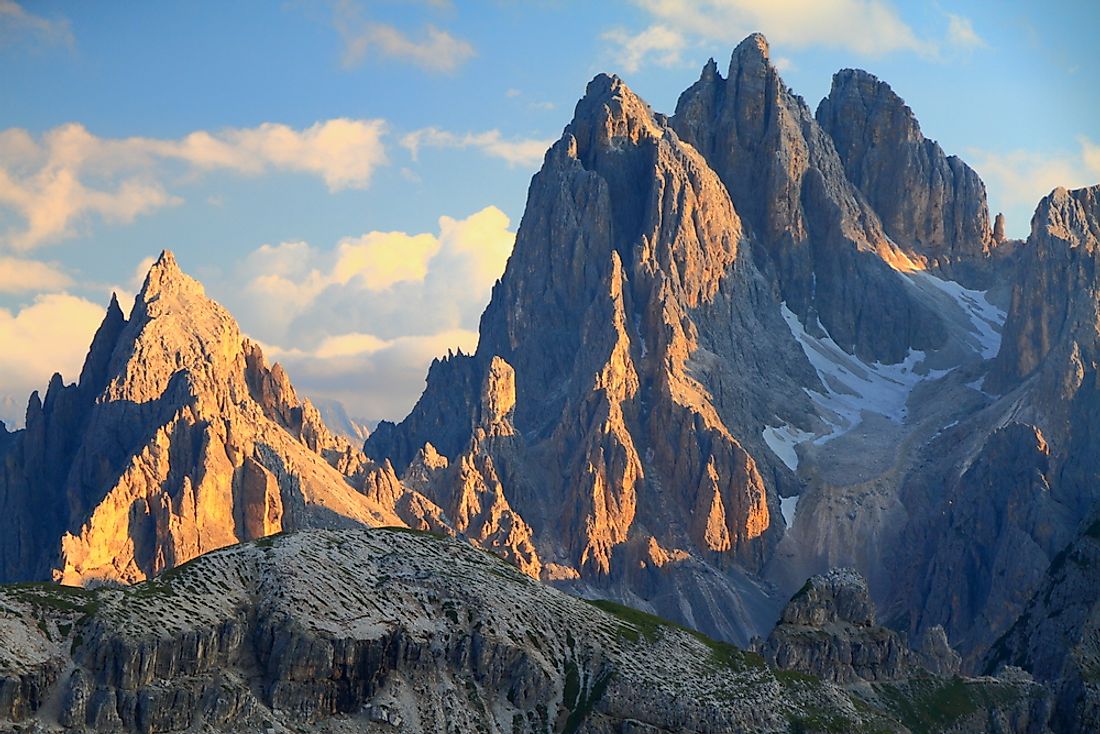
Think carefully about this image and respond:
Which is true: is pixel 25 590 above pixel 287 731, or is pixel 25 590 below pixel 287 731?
above

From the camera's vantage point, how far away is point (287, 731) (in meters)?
199

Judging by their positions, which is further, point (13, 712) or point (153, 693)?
point (153, 693)

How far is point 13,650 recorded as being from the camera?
7131 inches

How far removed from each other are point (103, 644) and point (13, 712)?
13.0 m

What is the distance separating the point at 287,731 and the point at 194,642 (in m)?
12.1

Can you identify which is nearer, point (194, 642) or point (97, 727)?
point (97, 727)

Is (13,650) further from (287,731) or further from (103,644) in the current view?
(287,731)

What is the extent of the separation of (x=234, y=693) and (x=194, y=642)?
5976mm

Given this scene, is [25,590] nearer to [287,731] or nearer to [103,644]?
[103,644]

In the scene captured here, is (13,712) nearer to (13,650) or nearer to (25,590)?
(13,650)

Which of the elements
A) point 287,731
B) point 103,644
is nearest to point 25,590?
point 103,644

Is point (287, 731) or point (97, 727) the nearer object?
point (97, 727)

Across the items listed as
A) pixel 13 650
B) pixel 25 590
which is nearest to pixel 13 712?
pixel 13 650

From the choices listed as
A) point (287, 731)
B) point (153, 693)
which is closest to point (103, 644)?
point (153, 693)
